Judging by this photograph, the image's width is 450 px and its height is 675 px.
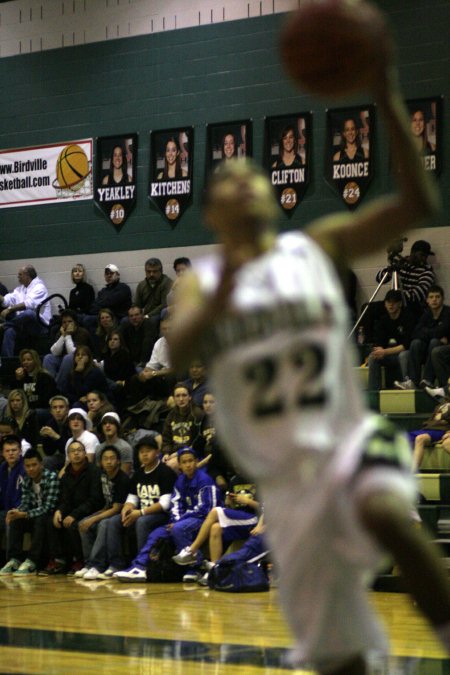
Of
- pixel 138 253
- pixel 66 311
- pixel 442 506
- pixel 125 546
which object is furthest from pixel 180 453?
pixel 138 253

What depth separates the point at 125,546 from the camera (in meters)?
11.3

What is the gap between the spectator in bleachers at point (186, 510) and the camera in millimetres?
10273

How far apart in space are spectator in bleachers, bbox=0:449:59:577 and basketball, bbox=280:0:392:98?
8945mm

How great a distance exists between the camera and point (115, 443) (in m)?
11.9

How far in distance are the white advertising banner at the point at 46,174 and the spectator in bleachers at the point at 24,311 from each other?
1.39 m

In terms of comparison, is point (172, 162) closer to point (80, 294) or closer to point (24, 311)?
point (80, 294)

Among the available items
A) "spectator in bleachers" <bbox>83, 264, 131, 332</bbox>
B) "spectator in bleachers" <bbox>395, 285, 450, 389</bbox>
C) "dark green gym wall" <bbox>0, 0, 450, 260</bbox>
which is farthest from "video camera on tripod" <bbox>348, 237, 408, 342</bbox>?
"spectator in bleachers" <bbox>83, 264, 131, 332</bbox>

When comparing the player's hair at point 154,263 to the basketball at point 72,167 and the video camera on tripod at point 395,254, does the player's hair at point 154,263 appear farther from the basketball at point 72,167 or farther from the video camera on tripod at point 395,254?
the video camera on tripod at point 395,254

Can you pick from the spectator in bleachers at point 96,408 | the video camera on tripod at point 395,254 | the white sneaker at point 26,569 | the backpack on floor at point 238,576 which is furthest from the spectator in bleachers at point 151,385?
the backpack on floor at point 238,576

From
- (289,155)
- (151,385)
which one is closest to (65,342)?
(151,385)

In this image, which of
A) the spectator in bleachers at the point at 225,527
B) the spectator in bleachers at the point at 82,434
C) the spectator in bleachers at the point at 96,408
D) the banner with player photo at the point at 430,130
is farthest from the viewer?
the banner with player photo at the point at 430,130

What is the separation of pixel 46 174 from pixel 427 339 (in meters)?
7.91

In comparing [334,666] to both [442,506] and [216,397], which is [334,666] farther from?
[442,506]

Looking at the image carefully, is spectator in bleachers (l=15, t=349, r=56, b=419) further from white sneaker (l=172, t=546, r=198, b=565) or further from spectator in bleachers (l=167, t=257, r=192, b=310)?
white sneaker (l=172, t=546, r=198, b=565)
